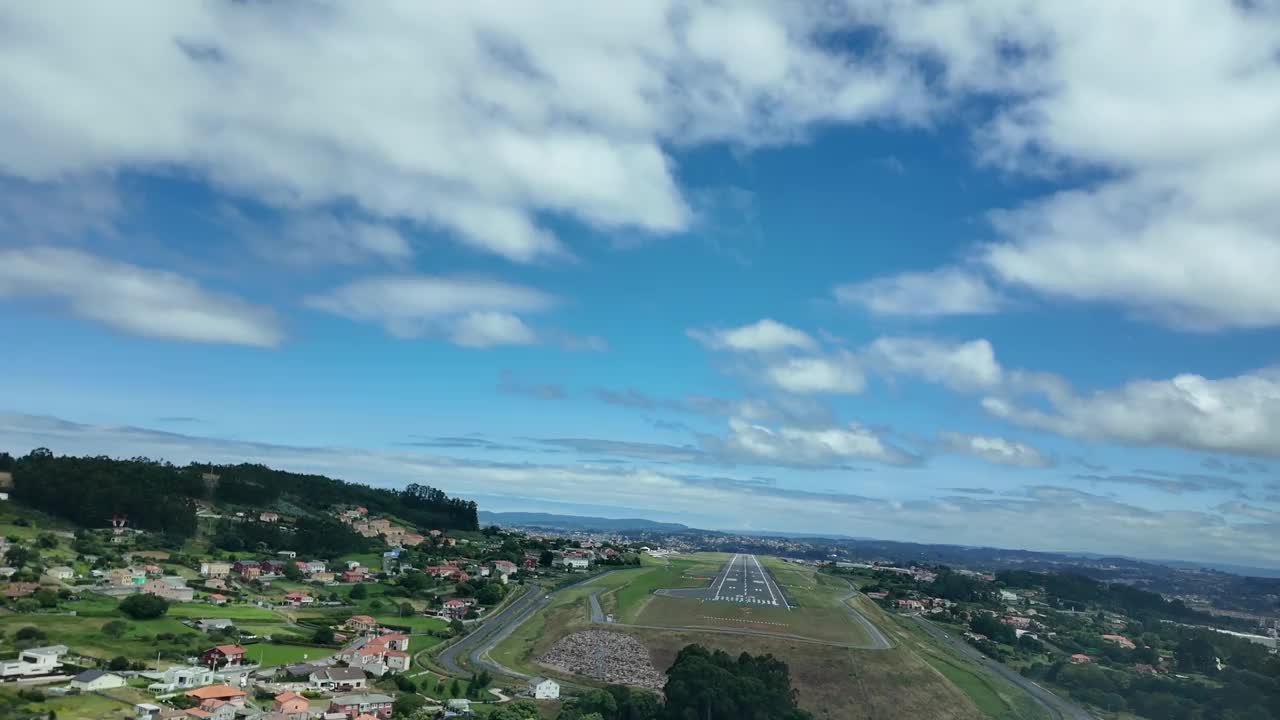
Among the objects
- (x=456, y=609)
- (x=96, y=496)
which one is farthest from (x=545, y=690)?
(x=96, y=496)

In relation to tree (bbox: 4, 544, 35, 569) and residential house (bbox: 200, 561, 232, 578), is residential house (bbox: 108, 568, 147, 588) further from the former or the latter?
residential house (bbox: 200, 561, 232, 578)

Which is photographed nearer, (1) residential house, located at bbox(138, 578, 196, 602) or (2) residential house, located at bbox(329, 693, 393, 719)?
(2) residential house, located at bbox(329, 693, 393, 719)

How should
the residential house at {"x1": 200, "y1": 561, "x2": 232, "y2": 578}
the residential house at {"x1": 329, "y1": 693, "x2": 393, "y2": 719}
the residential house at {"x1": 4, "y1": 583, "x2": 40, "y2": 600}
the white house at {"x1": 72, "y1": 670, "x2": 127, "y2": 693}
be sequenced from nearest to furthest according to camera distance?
1. the white house at {"x1": 72, "y1": 670, "x2": 127, "y2": 693}
2. the residential house at {"x1": 329, "y1": 693, "x2": 393, "y2": 719}
3. the residential house at {"x1": 4, "y1": 583, "x2": 40, "y2": 600}
4. the residential house at {"x1": 200, "y1": 561, "x2": 232, "y2": 578}

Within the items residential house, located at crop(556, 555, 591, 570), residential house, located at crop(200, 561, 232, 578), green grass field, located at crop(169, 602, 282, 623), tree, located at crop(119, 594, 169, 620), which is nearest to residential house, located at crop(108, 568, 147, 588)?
green grass field, located at crop(169, 602, 282, 623)

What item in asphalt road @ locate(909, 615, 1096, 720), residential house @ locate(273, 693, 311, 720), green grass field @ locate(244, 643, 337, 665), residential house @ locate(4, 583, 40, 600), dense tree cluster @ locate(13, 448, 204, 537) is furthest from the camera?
dense tree cluster @ locate(13, 448, 204, 537)

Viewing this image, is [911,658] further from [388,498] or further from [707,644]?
[388,498]

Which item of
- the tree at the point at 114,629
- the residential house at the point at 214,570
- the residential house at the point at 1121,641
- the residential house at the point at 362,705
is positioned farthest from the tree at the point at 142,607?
the residential house at the point at 1121,641

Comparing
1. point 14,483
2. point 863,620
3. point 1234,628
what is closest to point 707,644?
point 863,620

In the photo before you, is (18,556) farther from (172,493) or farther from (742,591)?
(742,591)
